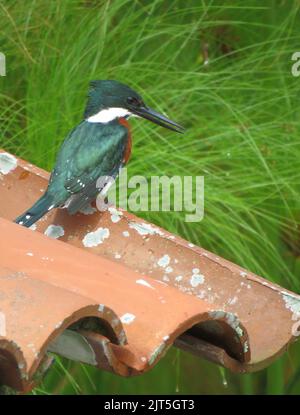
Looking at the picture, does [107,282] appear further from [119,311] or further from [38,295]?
[38,295]

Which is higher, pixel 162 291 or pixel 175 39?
pixel 175 39

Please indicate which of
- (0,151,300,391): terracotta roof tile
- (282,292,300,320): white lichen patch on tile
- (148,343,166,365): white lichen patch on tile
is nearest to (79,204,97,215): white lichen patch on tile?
(0,151,300,391): terracotta roof tile

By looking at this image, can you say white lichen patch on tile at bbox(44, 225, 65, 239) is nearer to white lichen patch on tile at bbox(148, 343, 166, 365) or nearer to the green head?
the green head

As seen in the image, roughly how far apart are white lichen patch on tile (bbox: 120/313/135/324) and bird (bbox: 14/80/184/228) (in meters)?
1.01

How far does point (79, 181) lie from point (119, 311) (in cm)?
119

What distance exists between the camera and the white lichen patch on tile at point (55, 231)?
2438 millimetres

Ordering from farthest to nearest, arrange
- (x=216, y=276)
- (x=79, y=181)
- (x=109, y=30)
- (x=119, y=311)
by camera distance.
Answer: (x=109, y=30) < (x=79, y=181) < (x=216, y=276) < (x=119, y=311)

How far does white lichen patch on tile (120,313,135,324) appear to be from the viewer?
1768mm

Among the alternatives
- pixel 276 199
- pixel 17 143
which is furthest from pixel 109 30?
pixel 276 199

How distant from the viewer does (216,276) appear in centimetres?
220

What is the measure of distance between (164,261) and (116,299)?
0.47m

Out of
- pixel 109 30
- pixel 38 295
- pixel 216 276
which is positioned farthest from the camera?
pixel 109 30

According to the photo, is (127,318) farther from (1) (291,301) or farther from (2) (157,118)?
(2) (157,118)

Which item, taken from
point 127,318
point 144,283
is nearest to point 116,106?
point 144,283
